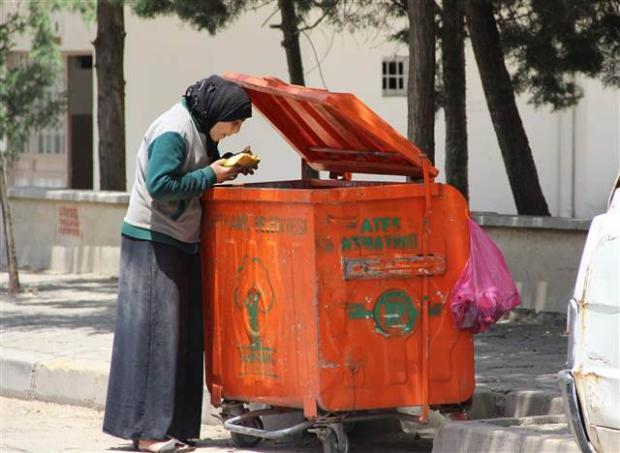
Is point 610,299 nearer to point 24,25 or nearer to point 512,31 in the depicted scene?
Answer: point 512,31

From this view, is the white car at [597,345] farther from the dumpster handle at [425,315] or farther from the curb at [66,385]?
the curb at [66,385]

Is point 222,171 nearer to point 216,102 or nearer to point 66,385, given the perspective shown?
point 216,102

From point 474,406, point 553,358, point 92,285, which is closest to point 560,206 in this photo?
point 92,285

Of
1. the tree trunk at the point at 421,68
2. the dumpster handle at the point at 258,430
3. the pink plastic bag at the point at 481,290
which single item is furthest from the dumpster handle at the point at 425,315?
the tree trunk at the point at 421,68

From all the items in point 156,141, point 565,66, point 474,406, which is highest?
point 565,66

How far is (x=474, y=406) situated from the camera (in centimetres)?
716

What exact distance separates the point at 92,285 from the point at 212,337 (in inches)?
255

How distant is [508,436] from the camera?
597 cm

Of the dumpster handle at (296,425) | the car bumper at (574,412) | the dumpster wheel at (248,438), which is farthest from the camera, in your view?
the dumpster wheel at (248,438)

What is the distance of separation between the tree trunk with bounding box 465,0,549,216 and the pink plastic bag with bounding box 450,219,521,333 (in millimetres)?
4866

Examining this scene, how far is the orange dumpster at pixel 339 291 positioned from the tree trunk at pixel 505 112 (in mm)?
4586

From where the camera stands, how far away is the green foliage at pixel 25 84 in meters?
13.8

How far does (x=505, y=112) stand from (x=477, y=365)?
3589 mm

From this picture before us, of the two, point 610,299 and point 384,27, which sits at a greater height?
point 384,27
